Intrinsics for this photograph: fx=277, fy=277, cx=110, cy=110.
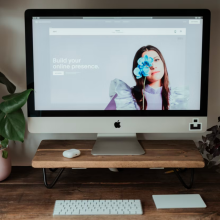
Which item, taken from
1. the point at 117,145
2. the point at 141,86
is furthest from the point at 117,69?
the point at 117,145

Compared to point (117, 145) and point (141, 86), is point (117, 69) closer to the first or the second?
point (141, 86)

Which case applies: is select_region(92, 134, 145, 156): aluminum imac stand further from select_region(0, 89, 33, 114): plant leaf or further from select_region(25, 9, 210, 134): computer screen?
select_region(0, 89, 33, 114): plant leaf

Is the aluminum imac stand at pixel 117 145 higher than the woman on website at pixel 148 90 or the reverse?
the reverse

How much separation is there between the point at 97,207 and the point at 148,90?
1.59 feet

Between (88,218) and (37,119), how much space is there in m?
0.45

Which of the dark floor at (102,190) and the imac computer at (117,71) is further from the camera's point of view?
the imac computer at (117,71)

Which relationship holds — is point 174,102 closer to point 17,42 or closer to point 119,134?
point 119,134

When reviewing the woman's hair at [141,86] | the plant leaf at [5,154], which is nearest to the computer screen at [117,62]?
the woman's hair at [141,86]

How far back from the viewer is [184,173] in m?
1.26

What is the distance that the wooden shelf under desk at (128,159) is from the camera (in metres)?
1.02

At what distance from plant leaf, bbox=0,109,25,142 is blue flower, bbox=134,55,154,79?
0.49 metres

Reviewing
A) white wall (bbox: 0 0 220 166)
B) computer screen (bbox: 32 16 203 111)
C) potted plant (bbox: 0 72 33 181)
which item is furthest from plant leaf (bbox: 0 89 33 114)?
white wall (bbox: 0 0 220 166)

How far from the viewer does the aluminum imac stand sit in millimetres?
1079

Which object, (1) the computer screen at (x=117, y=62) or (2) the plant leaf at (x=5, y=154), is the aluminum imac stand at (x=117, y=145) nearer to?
(1) the computer screen at (x=117, y=62)
